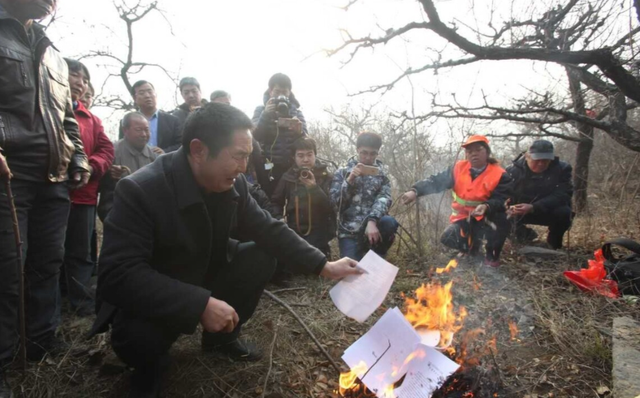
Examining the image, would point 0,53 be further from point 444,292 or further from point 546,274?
point 546,274

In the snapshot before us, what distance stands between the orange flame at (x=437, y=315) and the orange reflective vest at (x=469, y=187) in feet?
4.92

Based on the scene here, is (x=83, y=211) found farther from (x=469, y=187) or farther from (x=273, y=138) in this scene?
(x=469, y=187)

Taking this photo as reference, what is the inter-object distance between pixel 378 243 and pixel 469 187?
54.4 inches

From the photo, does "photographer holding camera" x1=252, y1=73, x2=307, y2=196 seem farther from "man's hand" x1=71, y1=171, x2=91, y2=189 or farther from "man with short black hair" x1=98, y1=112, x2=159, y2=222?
"man's hand" x1=71, y1=171, x2=91, y2=189

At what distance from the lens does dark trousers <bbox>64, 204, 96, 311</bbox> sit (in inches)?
115

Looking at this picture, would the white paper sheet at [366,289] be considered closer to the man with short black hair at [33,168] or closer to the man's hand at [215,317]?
the man's hand at [215,317]

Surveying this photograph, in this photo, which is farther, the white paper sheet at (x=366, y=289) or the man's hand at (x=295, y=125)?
the man's hand at (x=295, y=125)

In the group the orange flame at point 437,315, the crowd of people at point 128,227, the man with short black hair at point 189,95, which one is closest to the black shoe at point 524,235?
the orange flame at point 437,315

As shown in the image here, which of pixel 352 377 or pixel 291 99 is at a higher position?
pixel 291 99

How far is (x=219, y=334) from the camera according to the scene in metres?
2.32

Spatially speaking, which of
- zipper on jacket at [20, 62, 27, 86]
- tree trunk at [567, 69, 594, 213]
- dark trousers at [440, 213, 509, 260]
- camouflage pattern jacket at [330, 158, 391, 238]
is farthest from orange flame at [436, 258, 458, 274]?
zipper on jacket at [20, 62, 27, 86]

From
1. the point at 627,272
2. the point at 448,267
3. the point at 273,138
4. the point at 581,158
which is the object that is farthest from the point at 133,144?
the point at 581,158

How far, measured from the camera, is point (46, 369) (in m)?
2.19

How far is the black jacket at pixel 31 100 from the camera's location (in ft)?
6.68
